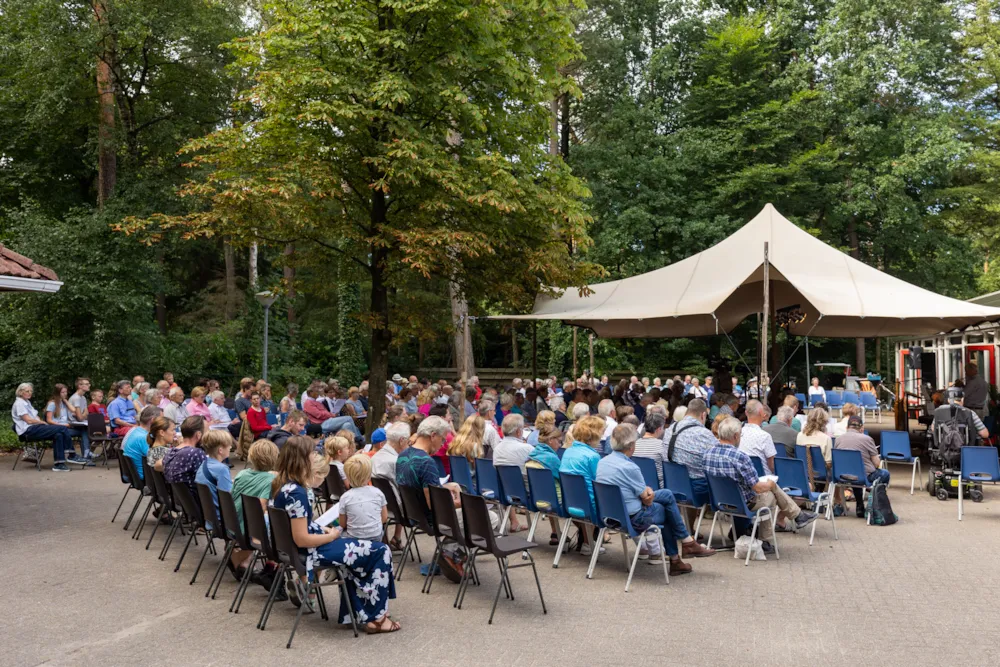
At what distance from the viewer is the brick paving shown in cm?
528

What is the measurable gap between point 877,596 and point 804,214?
2867cm

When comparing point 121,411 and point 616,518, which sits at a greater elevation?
point 121,411

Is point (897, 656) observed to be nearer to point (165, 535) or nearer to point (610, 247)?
point (165, 535)

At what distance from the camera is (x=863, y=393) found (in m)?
24.8

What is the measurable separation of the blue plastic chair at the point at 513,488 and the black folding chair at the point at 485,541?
1.64 m

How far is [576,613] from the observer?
20.3 feet

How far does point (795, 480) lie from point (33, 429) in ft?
36.4

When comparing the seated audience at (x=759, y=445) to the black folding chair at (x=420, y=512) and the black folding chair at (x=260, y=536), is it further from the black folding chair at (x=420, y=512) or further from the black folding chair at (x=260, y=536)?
the black folding chair at (x=260, y=536)

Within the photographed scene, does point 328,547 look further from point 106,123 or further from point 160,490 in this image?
point 106,123

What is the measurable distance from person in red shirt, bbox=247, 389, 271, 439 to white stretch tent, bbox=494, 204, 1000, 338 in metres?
5.24

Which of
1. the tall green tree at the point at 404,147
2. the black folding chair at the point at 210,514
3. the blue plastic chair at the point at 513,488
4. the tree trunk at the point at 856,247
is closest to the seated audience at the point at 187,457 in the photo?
the black folding chair at the point at 210,514

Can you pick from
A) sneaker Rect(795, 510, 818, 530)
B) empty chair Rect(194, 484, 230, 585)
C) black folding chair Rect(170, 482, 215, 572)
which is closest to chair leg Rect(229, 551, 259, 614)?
empty chair Rect(194, 484, 230, 585)

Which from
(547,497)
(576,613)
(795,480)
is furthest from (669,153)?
(576,613)

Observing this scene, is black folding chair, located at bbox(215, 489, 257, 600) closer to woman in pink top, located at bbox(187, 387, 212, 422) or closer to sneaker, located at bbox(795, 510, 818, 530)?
sneaker, located at bbox(795, 510, 818, 530)
